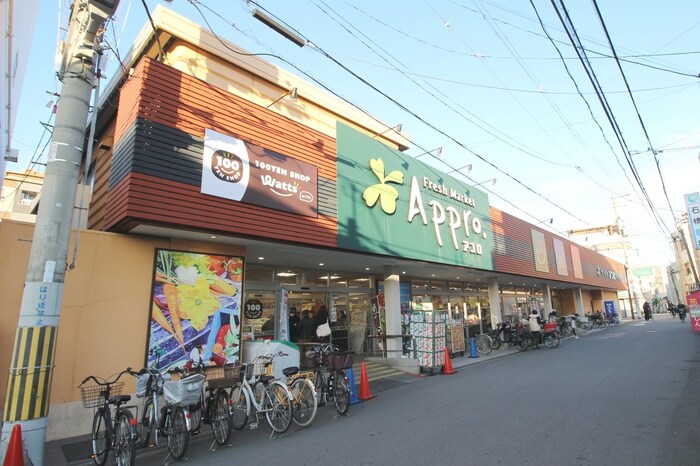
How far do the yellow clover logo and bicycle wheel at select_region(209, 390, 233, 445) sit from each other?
7.26 m

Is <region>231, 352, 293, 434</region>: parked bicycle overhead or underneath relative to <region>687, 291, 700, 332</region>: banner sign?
underneath

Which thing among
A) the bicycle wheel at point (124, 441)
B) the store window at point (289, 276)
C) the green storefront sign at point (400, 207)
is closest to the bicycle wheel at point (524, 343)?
the green storefront sign at point (400, 207)

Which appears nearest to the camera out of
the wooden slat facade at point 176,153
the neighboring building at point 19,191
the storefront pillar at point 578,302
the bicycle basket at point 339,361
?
the wooden slat facade at point 176,153

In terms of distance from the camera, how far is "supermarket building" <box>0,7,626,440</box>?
7.29 metres

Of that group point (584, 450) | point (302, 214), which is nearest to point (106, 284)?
point (302, 214)

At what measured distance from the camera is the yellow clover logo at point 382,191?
1219cm

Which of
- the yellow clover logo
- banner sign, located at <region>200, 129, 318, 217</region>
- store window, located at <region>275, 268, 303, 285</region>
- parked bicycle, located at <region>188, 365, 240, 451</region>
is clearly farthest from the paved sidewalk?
the yellow clover logo

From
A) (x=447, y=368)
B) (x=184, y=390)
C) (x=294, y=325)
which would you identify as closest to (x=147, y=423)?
(x=184, y=390)

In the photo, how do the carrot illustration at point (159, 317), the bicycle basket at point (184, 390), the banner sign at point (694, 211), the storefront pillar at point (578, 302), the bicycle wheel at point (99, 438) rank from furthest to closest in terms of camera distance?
the storefront pillar at point (578, 302), the banner sign at point (694, 211), the carrot illustration at point (159, 317), the bicycle basket at point (184, 390), the bicycle wheel at point (99, 438)

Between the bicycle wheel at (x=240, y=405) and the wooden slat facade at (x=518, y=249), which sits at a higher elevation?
the wooden slat facade at (x=518, y=249)

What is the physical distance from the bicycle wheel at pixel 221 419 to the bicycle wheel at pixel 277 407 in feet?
2.26

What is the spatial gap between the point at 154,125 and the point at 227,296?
4.00m

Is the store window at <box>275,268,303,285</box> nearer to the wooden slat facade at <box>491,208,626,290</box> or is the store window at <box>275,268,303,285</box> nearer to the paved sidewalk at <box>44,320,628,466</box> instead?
the paved sidewalk at <box>44,320,628,466</box>

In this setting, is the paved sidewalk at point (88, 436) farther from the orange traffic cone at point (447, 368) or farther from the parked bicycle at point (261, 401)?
the parked bicycle at point (261, 401)
